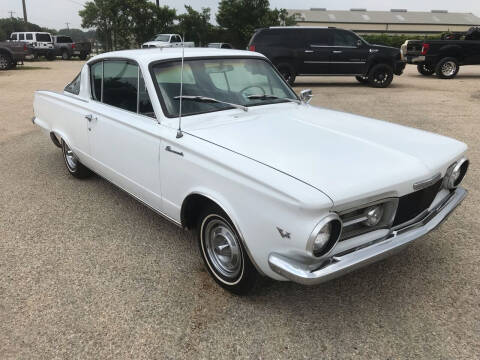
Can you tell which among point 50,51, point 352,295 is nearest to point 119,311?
point 352,295

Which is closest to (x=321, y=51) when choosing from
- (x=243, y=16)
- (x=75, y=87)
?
(x=75, y=87)

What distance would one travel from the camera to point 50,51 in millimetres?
29359

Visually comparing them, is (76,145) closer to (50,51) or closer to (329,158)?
(329,158)

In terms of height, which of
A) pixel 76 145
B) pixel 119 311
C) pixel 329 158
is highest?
pixel 329 158

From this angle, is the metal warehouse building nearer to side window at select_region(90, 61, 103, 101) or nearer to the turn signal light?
the turn signal light

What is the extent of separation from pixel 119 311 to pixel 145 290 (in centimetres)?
27

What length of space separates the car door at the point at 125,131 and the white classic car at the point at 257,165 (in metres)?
0.01

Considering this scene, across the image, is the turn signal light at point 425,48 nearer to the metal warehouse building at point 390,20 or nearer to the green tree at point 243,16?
the green tree at point 243,16

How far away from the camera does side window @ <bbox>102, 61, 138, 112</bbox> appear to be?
142 inches

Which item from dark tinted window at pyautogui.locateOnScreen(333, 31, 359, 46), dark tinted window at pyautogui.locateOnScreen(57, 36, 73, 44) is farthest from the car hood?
dark tinted window at pyautogui.locateOnScreen(57, 36, 73, 44)

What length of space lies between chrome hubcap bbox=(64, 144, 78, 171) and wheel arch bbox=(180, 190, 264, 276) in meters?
2.57

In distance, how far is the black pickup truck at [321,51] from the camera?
1323 cm

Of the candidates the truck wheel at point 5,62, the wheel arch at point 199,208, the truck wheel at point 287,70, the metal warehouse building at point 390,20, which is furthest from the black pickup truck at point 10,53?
the metal warehouse building at point 390,20

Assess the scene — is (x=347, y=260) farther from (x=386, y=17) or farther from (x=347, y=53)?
(x=386, y=17)
